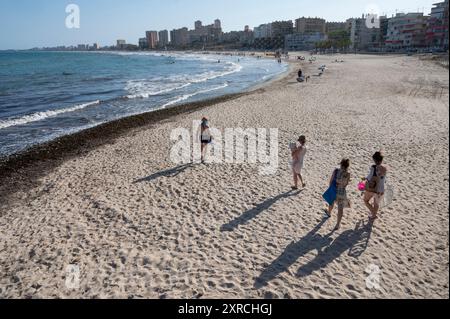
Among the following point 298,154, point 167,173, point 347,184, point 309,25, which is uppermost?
point 309,25

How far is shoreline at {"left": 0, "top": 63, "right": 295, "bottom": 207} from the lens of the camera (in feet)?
38.1

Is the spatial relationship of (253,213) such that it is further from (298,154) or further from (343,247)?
(343,247)

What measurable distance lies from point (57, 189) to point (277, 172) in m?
7.72

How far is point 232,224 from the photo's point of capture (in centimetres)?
800

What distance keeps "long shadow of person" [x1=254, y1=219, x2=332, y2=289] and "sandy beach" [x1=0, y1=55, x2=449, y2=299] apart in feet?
0.11

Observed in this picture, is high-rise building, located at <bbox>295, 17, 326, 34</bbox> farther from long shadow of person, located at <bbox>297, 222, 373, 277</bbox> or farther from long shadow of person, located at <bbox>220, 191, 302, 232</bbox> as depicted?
long shadow of person, located at <bbox>297, 222, 373, 277</bbox>

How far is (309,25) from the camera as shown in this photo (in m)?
190

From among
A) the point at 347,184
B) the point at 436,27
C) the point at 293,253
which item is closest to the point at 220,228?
the point at 293,253

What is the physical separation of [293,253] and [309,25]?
20792 cm

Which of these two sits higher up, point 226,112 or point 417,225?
point 226,112

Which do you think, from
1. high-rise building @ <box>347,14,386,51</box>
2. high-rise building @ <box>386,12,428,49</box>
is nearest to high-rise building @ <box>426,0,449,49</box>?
high-rise building @ <box>386,12,428,49</box>

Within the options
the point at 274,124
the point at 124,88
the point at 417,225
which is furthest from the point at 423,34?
the point at 417,225

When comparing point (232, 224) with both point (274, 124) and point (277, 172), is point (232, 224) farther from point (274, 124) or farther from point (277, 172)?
point (274, 124)

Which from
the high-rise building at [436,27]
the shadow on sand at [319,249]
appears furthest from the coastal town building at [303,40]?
the shadow on sand at [319,249]
